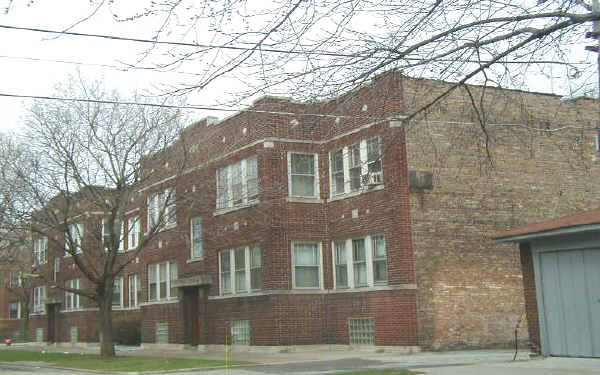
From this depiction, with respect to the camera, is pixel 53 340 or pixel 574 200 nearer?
pixel 574 200

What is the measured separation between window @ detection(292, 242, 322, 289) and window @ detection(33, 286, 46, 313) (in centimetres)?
2891

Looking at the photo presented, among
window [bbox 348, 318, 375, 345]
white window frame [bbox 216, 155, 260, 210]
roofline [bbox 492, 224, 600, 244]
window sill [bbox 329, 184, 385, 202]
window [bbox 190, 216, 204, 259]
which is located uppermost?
white window frame [bbox 216, 155, 260, 210]

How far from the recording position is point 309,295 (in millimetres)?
26062

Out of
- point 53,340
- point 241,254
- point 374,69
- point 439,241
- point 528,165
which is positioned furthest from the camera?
point 53,340

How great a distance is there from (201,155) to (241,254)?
390cm

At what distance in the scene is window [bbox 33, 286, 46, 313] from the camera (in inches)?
1975

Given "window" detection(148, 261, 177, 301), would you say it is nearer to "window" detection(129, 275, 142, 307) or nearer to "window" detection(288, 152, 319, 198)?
"window" detection(129, 275, 142, 307)

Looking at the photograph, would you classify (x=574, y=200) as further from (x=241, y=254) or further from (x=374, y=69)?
(x=374, y=69)

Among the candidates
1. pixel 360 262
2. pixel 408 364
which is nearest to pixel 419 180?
pixel 360 262

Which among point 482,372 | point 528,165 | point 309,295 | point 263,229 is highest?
point 528,165

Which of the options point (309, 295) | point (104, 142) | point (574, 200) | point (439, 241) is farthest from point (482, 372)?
point (104, 142)

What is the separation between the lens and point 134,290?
133 feet

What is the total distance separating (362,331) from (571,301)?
9.82 meters

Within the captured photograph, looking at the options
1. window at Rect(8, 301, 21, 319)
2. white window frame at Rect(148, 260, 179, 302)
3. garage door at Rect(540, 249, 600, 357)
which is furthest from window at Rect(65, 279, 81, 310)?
garage door at Rect(540, 249, 600, 357)
